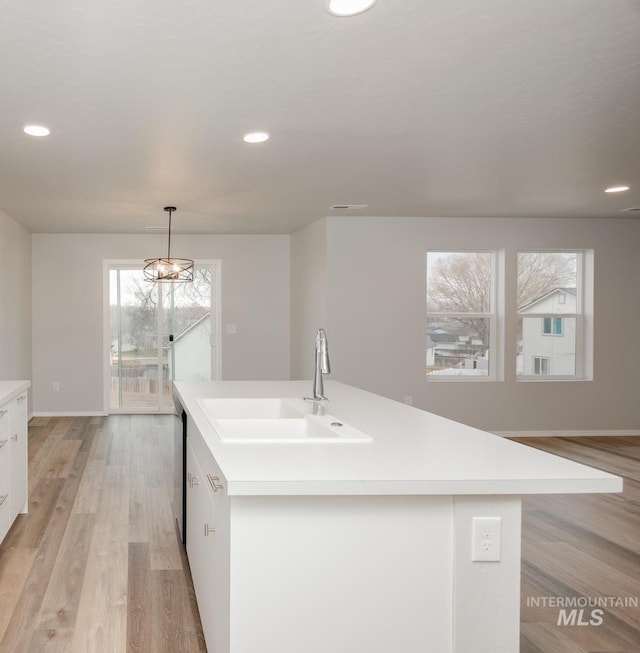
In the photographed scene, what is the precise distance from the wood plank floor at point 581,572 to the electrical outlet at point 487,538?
2.93 ft

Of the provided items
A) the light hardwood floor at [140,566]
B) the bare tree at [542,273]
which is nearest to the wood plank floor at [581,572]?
the light hardwood floor at [140,566]

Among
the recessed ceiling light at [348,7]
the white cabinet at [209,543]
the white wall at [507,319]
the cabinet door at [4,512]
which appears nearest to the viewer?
the white cabinet at [209,543]

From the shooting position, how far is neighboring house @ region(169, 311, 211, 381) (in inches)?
307

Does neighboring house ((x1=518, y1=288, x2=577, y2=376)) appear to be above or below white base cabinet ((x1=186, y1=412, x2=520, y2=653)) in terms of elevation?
above

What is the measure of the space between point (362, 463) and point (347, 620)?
40 centimetres

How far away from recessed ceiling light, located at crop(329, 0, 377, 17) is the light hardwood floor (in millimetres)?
2265

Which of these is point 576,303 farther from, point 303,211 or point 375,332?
point 303,211

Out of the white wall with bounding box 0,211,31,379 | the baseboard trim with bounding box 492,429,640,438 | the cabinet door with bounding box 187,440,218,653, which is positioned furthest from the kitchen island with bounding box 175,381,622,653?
the white wall with bounding box 0,211,31,379

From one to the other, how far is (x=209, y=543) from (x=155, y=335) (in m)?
5.97

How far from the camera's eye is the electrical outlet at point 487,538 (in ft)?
5.17

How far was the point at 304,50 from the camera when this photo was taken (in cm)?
233

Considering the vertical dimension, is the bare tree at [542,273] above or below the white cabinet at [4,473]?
above

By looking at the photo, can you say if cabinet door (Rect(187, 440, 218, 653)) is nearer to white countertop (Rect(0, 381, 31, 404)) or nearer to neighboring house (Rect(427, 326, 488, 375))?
white countertop (Rect(0, 381, 31, 404))

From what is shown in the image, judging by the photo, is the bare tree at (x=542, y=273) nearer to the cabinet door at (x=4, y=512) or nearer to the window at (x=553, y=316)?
the window at (x=553, y=316)
